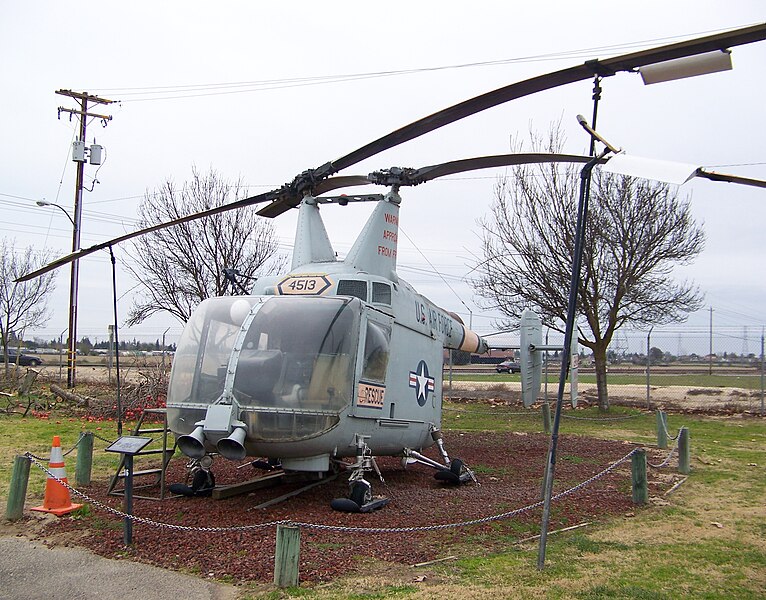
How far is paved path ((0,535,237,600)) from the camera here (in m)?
5.66

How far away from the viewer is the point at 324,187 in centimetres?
1045

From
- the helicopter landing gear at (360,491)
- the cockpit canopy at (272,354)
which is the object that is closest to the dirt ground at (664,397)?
the helicopter landing gear at (360,491)

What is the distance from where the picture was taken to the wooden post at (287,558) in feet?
18.6

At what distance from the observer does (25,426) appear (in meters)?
16.2

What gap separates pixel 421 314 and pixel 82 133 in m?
19.4

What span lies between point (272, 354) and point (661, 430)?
404 inches

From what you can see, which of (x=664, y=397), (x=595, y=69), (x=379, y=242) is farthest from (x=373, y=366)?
(x=664, y=397)

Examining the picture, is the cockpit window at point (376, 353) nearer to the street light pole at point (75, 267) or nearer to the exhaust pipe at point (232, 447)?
the exhaust pipe at point (232, 447)

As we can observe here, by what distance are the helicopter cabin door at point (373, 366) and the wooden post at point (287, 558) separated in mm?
2639

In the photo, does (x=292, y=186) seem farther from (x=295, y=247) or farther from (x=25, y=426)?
(x=25, y=426)

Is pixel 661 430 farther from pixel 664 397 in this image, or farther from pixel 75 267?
pixel 75 267

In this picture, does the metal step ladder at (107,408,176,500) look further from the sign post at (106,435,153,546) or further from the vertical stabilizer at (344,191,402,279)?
the vertical stabilizer at (344,191,402,279)

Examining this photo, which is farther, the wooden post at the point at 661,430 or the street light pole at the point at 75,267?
the street light pole at the point at 75,267

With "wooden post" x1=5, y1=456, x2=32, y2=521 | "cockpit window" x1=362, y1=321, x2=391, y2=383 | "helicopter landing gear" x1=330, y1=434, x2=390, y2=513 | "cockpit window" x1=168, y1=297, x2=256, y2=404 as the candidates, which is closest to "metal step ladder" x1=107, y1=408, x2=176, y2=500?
"cockpit window" x1=168, y1=297, x2=256, y2=404
